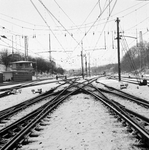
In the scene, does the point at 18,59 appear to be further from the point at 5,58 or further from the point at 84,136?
the point at 84,136

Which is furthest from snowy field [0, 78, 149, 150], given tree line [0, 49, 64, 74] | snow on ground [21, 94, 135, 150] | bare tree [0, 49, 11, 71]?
bare tree [0, 49, 11, 71]

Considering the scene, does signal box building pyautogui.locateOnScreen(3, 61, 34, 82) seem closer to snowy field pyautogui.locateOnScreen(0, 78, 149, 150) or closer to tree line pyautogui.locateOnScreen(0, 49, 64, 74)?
tree line pyautogui.locateOnScreen(0, 49, 64, 74)

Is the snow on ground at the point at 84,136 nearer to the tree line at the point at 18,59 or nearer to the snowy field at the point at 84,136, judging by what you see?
the snowy field at the point at 84,136

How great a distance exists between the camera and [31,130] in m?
6.59

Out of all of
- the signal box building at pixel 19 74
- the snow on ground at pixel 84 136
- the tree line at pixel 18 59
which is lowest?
the snow on ground at pixel 84 136

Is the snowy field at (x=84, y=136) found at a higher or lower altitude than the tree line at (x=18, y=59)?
lower

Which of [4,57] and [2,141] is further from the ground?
[4,57]

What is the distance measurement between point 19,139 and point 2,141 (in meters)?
0.60

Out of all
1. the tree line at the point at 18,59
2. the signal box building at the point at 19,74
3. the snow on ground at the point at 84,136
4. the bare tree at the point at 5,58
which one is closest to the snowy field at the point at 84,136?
the snow on ground at the point at 84,136

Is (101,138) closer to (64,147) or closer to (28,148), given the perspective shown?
(64,147)

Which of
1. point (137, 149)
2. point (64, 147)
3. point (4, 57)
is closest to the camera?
point (137, 149)

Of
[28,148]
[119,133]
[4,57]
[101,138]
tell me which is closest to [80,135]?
[101,138]

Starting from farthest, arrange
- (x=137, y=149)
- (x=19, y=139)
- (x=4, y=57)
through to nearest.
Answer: (x=4, y=57) < (x=19, y=139) < (x=137, y=149)

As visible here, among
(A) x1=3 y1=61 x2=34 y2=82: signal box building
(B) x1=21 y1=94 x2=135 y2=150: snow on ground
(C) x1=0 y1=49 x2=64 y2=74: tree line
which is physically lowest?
(B) x1=21 y1=94 x2=135 y2=150: snow on ground
